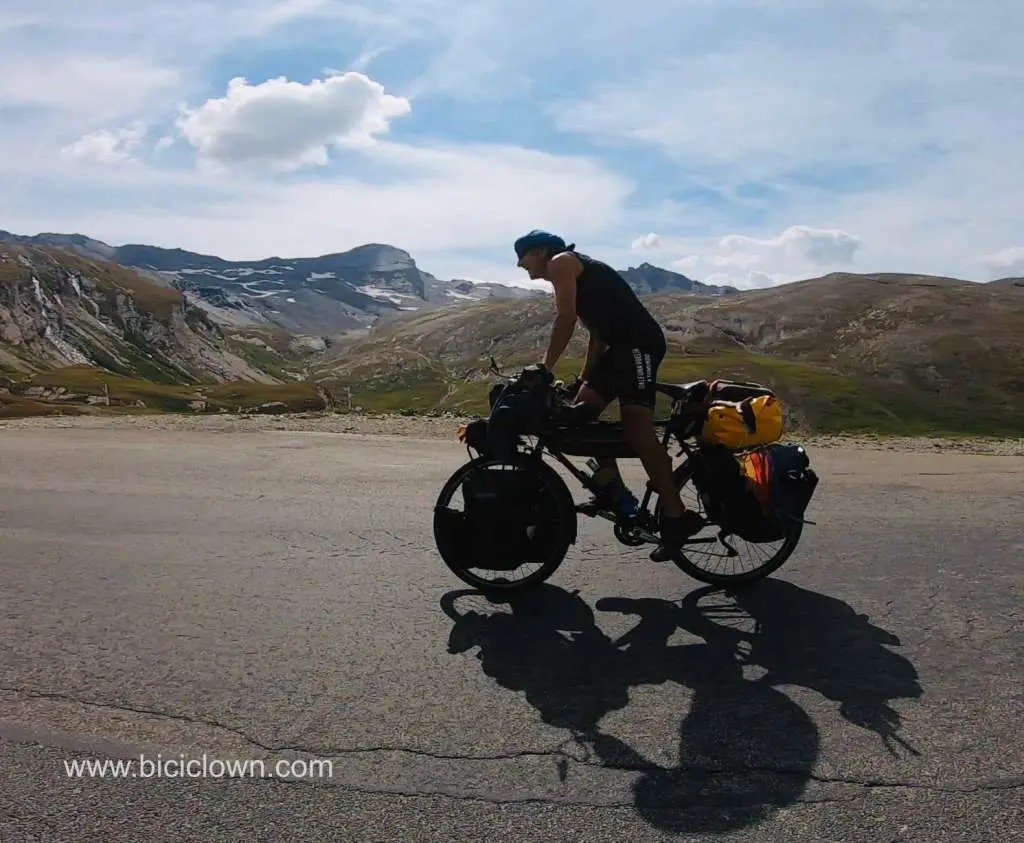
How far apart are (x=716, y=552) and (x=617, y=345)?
1686 millimetres

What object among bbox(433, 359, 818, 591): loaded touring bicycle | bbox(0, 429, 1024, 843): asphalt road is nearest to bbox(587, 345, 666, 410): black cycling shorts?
bbox(433, 359, 818, 591): loaded touring bicycle

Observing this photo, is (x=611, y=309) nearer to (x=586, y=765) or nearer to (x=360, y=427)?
(x=586, y=765)

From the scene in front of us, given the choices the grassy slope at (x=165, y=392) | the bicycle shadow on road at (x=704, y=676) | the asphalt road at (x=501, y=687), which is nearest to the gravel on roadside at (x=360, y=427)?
the asphalt road at (x=501, y=687)

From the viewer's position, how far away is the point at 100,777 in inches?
139

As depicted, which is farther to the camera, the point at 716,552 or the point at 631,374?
the point at 716,552

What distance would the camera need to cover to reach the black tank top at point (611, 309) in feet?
19.3

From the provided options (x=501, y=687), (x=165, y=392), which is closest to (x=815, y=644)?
(x=501, y=687)

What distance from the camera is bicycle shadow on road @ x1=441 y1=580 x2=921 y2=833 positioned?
11.4ft

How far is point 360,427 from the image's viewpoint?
15.8 meters

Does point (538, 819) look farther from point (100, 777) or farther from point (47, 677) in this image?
point (47, 677)

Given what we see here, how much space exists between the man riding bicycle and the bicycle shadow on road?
0.81 m

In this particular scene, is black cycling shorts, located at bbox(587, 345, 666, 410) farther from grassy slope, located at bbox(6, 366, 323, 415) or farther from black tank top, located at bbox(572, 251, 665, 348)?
grassy slope, located at bbox(6, 366, 323, 415)

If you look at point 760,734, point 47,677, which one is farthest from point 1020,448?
point 47,677

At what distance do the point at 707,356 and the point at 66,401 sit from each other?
4786 inches
